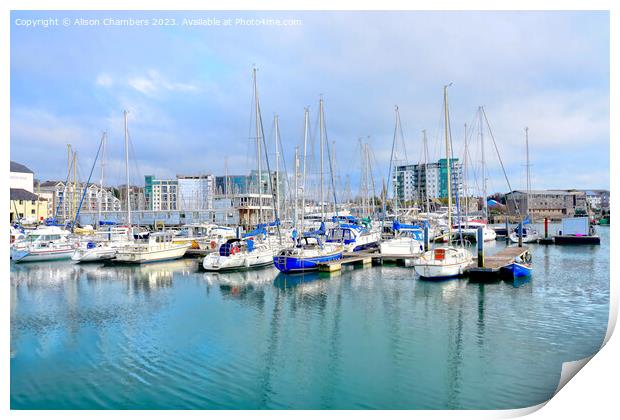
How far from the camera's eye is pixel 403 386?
7469mm

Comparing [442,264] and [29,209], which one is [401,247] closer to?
[442,264]

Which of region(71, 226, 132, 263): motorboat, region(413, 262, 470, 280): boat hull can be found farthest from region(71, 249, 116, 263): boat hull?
region(413, 262, 470, 280): boat hull

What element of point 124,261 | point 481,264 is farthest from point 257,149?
point 481,264

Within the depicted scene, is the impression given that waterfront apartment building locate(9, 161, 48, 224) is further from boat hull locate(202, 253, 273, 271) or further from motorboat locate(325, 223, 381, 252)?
motorboat locate(325, 223, 381, 252)

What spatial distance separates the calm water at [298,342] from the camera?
727 centimetres

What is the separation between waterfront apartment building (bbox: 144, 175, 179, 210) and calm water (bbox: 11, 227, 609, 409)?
79.3 metres

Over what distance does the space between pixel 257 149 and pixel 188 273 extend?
584 centimetres

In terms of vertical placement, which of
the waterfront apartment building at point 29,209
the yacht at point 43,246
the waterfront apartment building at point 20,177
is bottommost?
the yacht at point 43,246

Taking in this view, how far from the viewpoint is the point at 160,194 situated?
95000 millimetres

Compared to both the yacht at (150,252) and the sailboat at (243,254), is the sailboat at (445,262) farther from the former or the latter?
the yacht at (150,252)

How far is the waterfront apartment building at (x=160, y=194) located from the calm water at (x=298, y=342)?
3123 inches

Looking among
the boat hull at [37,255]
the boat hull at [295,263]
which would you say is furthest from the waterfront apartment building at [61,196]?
the boat hull at [295,263]

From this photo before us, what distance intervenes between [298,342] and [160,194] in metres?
90.4
